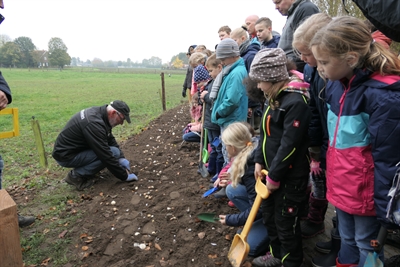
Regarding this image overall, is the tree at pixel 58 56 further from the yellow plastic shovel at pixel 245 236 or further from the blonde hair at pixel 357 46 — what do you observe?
the blonde hair at pixel 357 46

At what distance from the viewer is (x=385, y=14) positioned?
5.78 ft

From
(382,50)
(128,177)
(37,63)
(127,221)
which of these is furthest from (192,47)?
(37,63)

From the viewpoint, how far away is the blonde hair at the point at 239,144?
3.11 m

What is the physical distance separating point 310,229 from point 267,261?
0.61 m

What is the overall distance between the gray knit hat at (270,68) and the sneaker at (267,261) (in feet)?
5.17

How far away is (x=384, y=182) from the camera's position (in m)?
1.81

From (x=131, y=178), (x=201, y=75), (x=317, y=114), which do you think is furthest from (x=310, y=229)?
(x=201, y=75)

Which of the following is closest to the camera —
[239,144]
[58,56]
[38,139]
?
[239,144]

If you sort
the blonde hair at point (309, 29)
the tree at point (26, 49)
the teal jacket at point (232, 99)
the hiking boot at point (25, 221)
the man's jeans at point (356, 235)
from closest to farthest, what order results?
1. the man's jeans at point (356, 235)
2. the blonde hair at point (309, 29)
3. the hiking boot at point (25, 221)
4. the teal jacket at point (232, 99)
5. the tree at point (26, 49)

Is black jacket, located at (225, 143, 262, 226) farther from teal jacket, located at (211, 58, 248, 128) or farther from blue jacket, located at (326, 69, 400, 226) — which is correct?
teal jacket, located at (211, 58, 248, 128)

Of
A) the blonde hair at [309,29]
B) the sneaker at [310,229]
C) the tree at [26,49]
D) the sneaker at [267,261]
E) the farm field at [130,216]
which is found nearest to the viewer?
the blonde hair at [309,29]

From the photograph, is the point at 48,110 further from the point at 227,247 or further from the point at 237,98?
the point at 227,247

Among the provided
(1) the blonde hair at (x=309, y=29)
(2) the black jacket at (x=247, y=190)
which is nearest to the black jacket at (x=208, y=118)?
(2) the black jacket at (x=247, y=190)

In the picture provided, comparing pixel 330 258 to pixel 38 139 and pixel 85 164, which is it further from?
pixel 38 139
